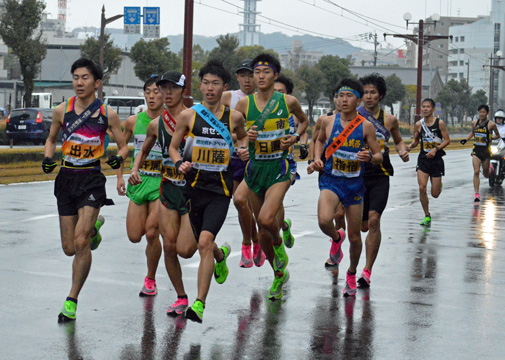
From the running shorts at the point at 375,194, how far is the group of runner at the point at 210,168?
1 centimetres

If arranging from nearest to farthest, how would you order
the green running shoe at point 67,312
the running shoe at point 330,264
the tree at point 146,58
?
the green running shoe at point 67,312, the running shoe at point 330,264, the tree at point 146,58

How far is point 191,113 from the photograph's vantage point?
7.25 meters

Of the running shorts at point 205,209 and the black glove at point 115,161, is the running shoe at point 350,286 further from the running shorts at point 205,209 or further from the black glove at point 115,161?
the black glove at point 115,161

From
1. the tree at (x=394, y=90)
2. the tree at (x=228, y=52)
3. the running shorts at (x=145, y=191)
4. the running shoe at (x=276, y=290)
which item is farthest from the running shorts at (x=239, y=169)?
the tree at (x=394, y=90)

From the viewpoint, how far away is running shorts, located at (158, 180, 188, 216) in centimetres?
729

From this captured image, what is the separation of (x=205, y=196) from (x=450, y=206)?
11644 millimetres

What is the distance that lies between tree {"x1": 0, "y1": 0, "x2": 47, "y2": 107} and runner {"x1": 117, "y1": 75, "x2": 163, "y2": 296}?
4148 centimetres

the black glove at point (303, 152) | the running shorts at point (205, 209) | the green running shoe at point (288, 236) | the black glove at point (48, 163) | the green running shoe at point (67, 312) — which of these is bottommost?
the green running shoe at point (67, 312)

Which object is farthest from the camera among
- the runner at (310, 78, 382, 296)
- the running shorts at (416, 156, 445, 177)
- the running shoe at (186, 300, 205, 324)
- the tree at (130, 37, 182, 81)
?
the tree at (130, 37, 182, 81)

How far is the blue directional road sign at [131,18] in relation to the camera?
55116mm

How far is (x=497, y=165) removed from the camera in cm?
2398

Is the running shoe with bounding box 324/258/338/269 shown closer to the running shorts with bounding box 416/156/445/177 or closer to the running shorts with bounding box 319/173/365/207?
the running shorts with bounding box 319/173/365/207

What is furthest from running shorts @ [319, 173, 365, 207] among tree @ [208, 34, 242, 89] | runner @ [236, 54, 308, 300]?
tree @ [208, 34, 242, 89]

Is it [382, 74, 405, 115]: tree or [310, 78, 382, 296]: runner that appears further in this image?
[382, 74, 405, 115]: tree
